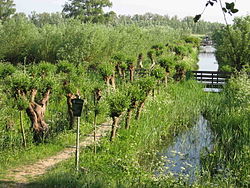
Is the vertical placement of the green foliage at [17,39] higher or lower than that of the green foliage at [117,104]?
higher

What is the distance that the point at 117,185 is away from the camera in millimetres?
7863

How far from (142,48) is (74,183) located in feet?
90.4

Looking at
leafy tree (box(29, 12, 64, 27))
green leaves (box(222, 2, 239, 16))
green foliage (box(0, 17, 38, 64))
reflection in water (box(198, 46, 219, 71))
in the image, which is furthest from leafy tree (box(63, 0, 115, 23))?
green leaves (box(222, 2, 239, 16))

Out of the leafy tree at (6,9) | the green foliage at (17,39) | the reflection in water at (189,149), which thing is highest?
the leafy tree at (6,9)

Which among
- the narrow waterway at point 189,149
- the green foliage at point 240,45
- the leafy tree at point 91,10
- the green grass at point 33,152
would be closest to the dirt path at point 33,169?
the green grass at point 33,152

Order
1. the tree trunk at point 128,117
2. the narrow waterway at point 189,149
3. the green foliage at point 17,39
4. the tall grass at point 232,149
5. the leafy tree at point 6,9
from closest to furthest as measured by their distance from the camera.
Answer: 1. the tall grass at point 232,149
2. the narrow waterway at point 189,149
3. the tree trunk at point 128,117
4. the green foliage at point 17,39
5. the leafy tree at point 6,9

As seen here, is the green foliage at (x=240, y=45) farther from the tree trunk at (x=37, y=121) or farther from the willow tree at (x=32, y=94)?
the tree trunk at (x=37, y=121)

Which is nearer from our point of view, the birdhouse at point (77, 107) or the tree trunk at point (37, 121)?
the birdhouse at point (77, 107)

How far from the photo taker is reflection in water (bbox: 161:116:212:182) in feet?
34.9

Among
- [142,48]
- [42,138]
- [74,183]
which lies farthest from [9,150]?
[142,48]

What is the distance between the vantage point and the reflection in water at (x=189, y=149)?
34.9 ft

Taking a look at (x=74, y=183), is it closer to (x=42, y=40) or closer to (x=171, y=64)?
(x=171, y=64)

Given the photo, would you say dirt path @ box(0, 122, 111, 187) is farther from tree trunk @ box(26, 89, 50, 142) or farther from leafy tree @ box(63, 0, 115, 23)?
leafy tree @ box(63, 0, 115, 23)

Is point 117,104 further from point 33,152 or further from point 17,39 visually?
point 17,39
